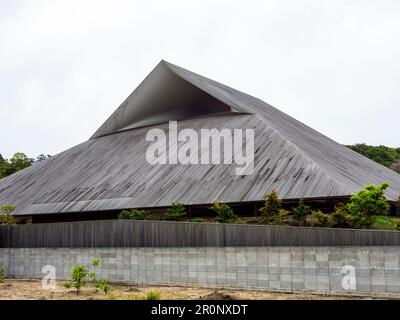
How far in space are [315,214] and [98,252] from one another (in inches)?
387

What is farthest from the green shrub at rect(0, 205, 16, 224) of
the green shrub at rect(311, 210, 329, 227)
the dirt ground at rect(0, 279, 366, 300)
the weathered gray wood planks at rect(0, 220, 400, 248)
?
the green shrub at rect(311, 210, 329, 227)

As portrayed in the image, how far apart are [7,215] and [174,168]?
1140 centimetres

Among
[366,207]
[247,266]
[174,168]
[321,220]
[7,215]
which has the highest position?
[174,168]

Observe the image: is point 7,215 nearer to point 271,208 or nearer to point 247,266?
point 271,208

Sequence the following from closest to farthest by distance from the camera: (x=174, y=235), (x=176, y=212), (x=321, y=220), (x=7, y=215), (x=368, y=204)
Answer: (x=368, y=204) → (x=321, y=220) → (x=174, y=235) → (x=176, y=212) → (x=7, y=215)

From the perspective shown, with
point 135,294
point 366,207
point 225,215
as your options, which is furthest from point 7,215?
point 366,207

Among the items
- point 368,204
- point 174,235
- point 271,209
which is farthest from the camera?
point 271,209

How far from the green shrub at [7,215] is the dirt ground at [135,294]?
11630 mm

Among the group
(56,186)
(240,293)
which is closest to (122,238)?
(240,293)

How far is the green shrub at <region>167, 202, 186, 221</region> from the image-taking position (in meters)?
25.0

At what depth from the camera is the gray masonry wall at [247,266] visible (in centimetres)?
1527

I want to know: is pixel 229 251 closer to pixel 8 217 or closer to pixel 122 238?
pixel 122 238

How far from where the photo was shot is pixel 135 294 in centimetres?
1819

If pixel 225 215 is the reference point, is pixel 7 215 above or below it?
above
